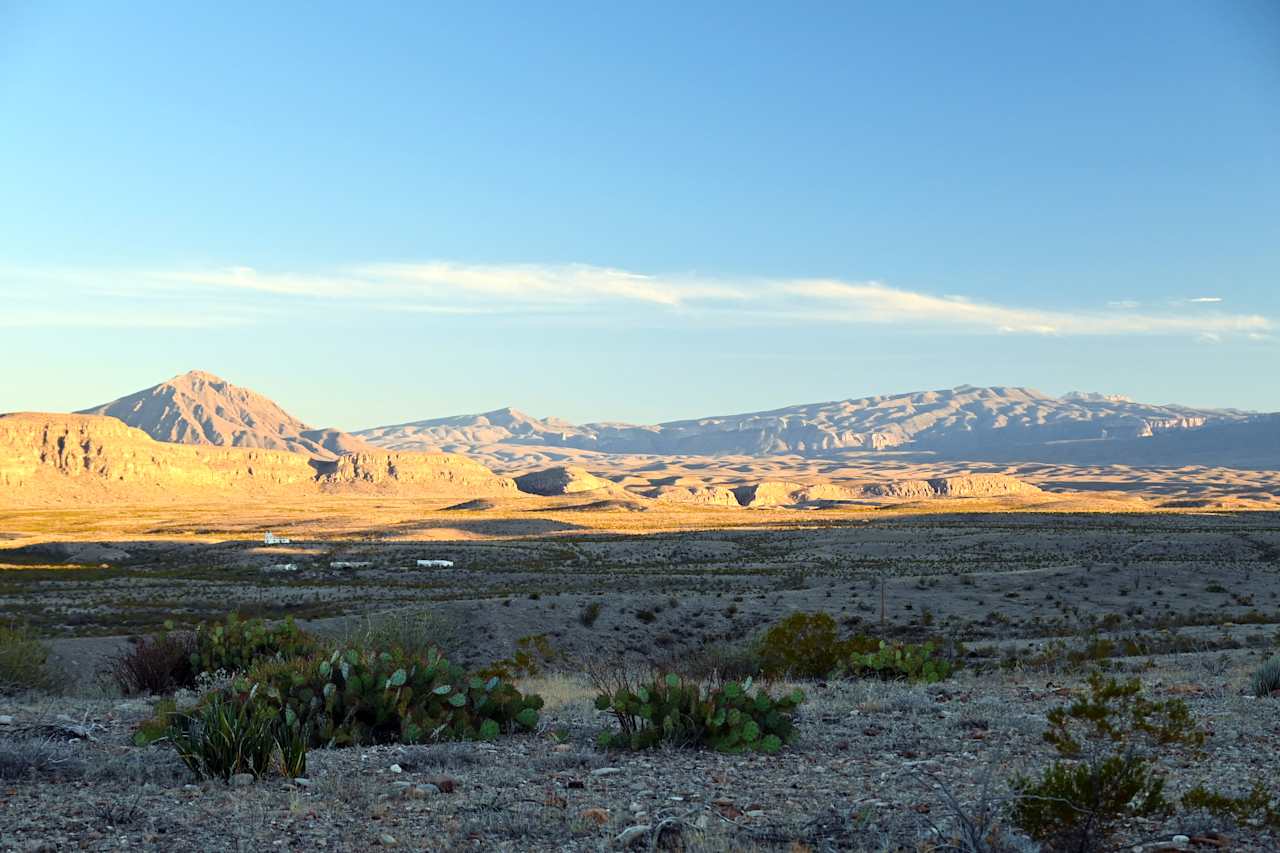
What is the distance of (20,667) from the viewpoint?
1631cm

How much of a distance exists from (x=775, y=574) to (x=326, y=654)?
146 feet

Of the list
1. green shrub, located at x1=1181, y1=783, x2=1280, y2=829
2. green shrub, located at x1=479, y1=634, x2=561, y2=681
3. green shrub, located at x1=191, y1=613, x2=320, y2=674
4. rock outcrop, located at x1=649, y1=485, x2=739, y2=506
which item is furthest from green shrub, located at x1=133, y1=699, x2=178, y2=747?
rock outcrop, located at x1=649, y1=485, x2=739, y2=506

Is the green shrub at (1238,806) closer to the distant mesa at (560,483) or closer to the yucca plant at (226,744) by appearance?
the yucca plant at (226,744)

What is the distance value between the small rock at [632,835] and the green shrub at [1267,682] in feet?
29.7

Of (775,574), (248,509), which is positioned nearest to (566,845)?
(775,574)

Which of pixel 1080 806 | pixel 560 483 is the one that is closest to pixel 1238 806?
pixel 1080 806

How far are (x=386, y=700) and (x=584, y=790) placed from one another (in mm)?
3206

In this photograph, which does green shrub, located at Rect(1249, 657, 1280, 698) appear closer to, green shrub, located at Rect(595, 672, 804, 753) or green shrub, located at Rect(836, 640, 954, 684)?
green shrub, located at Rect(836, 640, 954, 684)

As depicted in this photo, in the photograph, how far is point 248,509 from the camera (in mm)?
138250

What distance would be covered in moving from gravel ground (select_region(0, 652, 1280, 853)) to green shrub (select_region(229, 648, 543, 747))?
491 millimetres

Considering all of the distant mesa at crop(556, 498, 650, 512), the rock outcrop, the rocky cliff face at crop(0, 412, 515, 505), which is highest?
the rocky cliff face at crop(0, 412, 515, 505)

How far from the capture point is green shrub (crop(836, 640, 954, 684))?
15.9m

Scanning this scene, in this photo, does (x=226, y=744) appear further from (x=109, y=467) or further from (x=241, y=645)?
(x=109, y=467)

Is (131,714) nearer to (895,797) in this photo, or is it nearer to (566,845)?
(566,845)
